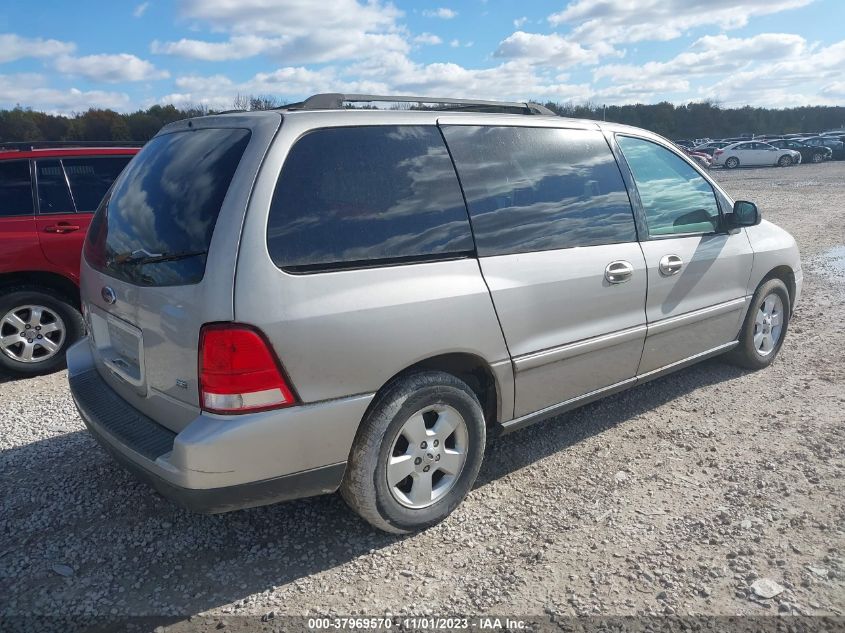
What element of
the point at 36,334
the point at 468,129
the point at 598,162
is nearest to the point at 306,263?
the point at 468,129

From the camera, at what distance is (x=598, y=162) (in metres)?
3.73

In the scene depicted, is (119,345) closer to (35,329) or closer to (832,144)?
(35,329)

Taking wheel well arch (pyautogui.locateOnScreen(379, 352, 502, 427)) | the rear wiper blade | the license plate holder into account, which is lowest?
wheel well arch (pyautogui.locateOnScreen(379, 352, 502, 427))

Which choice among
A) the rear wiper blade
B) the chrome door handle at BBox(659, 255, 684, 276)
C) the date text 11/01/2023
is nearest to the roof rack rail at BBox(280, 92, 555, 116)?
the rear wiper blade

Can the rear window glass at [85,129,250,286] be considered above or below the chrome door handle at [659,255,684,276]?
above

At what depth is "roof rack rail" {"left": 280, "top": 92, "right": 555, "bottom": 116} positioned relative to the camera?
299 centimetres

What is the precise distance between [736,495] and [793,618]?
89 centimetres

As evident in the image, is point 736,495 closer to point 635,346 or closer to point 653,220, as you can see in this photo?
point 635,346

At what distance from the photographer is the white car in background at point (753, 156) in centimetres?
3491

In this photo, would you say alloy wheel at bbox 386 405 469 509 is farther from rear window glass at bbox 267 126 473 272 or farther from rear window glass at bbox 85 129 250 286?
rear window glass at bbox 85 129 250 286

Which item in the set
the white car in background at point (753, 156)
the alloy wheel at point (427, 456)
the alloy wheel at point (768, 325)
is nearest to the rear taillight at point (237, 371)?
the alloy wheel at point (427, 456)

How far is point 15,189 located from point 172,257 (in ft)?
11.8

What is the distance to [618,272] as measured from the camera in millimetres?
3580

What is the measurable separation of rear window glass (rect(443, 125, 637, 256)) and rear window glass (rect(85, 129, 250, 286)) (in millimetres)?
1109
